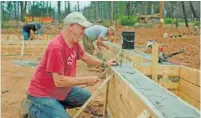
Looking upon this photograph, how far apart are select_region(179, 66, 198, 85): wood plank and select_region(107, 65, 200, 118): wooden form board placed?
3.40 feet

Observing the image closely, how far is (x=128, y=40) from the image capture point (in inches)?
347

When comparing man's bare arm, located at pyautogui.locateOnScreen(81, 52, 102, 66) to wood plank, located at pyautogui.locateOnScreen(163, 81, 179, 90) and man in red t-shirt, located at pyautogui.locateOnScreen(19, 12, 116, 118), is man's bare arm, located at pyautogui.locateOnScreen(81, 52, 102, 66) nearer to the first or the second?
man in red t-shirt, located at pyautogui.locateOnScreen(19, 12, 116, 118)

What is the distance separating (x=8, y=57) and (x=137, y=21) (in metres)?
25.3

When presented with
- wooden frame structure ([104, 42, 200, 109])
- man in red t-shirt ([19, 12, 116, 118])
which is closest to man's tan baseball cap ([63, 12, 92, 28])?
man in red t-shirt ([19, 12, 116, 118])

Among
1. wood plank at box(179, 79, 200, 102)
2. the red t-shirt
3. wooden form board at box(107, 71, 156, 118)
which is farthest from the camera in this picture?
wood plank at box(179, 79, 200, 102)

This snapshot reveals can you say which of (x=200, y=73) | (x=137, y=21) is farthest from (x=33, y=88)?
(x=137, y=21)

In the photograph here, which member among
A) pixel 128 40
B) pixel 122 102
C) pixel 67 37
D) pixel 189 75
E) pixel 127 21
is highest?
pixel 127 21

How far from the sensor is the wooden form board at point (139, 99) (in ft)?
8.65

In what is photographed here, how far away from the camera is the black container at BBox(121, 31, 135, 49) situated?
8.80m

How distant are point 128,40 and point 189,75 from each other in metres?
3.69

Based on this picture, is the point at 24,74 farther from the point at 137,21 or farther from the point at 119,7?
the point at 119,7

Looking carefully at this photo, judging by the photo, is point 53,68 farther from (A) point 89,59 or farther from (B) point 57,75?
Answer: (A) point 89,59

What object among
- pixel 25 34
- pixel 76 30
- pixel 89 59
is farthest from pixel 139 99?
pixel 25 34

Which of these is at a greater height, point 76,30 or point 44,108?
point 76,30
